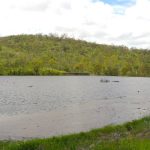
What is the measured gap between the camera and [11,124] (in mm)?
42344

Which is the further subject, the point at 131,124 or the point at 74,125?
the point at 74,125

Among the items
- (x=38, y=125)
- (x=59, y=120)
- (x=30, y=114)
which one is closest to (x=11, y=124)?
(x=38, y=125)

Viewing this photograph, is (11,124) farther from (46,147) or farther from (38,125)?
(46,147)

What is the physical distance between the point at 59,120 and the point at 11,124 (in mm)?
6673

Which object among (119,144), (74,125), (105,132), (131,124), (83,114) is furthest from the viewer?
(83,114)

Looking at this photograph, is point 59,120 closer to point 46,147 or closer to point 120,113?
point 120,113

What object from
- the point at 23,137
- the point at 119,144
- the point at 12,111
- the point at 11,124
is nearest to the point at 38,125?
the point at 11,124

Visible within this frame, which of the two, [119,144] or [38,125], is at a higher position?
[119,144]

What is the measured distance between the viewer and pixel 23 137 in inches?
1351

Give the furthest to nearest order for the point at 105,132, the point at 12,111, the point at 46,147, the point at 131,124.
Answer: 1. the point at 12,111
2. the point at 131,124
3. the point at 105,132
4. the point at 46,147

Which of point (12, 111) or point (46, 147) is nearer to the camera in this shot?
point (46, 147)

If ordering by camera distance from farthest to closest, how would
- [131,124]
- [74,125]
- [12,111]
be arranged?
[12,111] → [74,125] → [131,124]

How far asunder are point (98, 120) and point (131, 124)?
12280 millimetres

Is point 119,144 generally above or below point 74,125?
above
